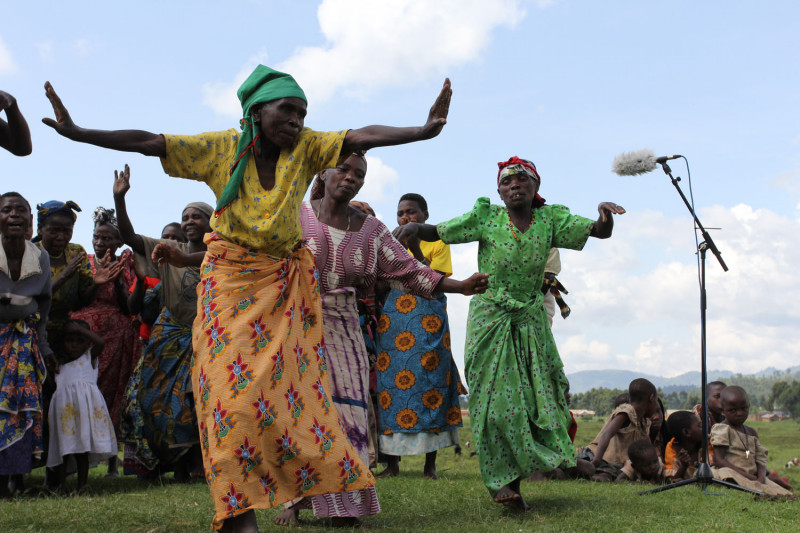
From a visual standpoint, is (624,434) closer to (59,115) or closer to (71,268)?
(71,268)

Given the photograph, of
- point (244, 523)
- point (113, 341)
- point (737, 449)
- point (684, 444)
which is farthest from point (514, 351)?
point (113, 341)

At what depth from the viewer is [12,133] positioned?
4.29 m

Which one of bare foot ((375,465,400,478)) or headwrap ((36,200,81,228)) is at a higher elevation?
headwrap ((36,200,81,228))

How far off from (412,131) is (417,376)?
4185 mm

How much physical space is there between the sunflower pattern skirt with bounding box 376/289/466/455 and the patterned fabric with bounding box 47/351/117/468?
2611 millimetres

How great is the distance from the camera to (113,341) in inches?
318

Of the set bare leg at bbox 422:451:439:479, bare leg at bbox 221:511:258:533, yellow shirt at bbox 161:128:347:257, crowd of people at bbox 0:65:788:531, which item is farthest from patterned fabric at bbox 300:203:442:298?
bare leg at bbox 422:451:439:479

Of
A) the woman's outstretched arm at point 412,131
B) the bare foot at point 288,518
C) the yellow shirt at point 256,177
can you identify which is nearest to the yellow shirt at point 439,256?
the bare foot at point 288,518

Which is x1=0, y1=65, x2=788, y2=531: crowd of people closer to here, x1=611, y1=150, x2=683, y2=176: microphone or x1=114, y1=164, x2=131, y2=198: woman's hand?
x1=114, y1=164, x2=131, y2=198: woman's hand

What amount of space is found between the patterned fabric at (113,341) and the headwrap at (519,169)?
3.94m

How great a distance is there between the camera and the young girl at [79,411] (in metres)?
6.95

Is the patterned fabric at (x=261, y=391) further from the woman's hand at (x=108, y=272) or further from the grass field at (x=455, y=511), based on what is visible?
the woman's hand at (x=108, y=272)

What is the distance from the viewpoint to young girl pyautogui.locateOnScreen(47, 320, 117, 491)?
6953 mm

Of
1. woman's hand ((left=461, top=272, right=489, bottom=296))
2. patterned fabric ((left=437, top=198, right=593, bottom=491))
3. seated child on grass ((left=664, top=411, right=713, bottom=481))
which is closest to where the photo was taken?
woman's hand ((left=461, top=272, right=489, bottom=296))
